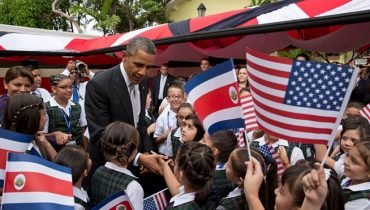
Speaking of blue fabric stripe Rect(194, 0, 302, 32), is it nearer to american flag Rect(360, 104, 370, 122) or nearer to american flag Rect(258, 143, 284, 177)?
american flag Rect(360, 104, 370, 122)

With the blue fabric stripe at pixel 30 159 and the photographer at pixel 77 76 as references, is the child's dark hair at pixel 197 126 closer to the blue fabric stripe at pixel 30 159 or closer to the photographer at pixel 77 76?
the blue fabric stripe at pixel 30 159

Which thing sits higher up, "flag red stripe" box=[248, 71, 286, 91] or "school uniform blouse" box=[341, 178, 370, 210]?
"flag red stripe" box=[248, 71, 286, 91]

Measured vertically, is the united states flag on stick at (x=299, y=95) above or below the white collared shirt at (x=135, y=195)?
above

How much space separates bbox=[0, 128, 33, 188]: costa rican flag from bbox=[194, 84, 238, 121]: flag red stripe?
2.82 ft

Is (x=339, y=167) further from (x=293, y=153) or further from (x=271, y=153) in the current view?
(x=271, y=153)

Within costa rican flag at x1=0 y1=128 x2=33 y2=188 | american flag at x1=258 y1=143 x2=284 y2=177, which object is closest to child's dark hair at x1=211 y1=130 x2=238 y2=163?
american flag at x1=258 y1=143 x2=284 y2=177

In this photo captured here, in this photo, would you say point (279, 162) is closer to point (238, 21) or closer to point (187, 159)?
point (187, 159)

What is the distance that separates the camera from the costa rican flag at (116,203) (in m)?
2.14

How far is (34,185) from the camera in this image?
1734 mm

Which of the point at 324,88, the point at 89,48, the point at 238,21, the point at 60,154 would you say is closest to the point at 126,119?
the point at 60,154

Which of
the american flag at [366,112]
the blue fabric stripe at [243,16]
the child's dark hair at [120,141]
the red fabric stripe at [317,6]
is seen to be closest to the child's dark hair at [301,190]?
the child's dark hair at [120,141]

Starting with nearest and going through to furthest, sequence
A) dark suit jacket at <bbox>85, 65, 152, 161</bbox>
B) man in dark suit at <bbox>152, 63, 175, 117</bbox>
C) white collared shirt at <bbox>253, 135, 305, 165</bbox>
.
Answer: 1. dark suit jacket at <bbox>85, 65, 152, 161</bbox>
2. white collared shirt at <bbox>253, 135, 305, 165</bbox>
3. man in dark suit at <bbox>152, 63, 175, 117</bbox>

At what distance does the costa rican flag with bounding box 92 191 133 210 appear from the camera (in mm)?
2145

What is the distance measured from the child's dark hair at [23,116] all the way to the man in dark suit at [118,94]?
1.31ft
